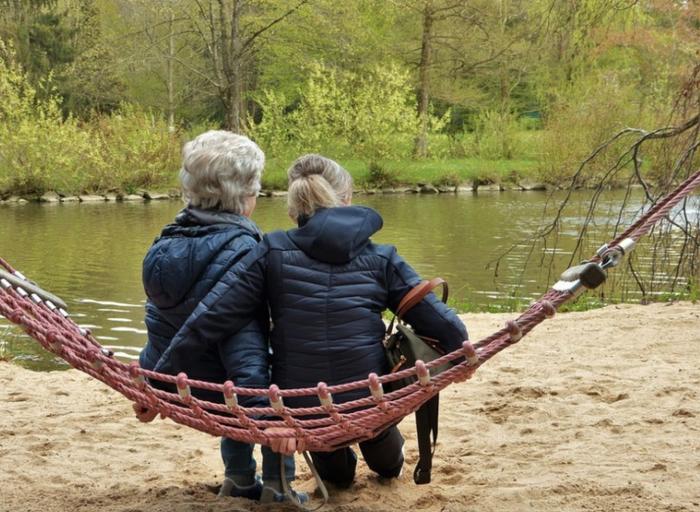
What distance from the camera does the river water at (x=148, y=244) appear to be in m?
7.75

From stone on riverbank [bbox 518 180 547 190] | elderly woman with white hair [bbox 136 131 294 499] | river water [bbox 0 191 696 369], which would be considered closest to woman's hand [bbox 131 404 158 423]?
elderly woman with white hair [bbox 136 131 294 499]

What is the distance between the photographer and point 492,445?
3395 mm

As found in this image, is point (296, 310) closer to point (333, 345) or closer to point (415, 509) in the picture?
point (333, 345)

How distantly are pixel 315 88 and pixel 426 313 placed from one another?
72.9 ft

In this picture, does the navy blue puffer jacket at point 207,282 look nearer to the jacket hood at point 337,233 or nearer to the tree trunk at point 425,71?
the jacket hood at point 337,233

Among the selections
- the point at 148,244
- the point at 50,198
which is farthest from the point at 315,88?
the point at 148,244

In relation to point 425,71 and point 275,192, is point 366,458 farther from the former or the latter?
point 425,71

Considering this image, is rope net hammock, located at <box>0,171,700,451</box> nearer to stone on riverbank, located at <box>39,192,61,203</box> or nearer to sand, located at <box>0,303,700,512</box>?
sand, located at <box>0,303,700,512</box>

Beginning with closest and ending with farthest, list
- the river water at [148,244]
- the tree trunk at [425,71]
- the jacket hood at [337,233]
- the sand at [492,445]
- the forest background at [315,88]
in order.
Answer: the jacket hood at [337,233], the sand at [492,445], the river water at [148,244], the forest background at [315,88], the tree trunk at [425,71]

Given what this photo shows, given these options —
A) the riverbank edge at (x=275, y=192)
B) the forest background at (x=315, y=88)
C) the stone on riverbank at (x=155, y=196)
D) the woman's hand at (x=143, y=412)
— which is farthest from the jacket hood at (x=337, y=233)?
the stone on riverbank at (x=155, y=196)

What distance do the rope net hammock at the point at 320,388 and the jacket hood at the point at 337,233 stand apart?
1.23ft

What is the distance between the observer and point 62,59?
30.3m

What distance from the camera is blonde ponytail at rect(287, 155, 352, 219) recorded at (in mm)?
2525

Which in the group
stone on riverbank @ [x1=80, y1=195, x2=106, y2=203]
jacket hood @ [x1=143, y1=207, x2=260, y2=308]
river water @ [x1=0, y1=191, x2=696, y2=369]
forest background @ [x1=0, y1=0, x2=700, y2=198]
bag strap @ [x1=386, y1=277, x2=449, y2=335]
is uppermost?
forest background @ [x1=0, y1=0, x2=700, y2=198]
